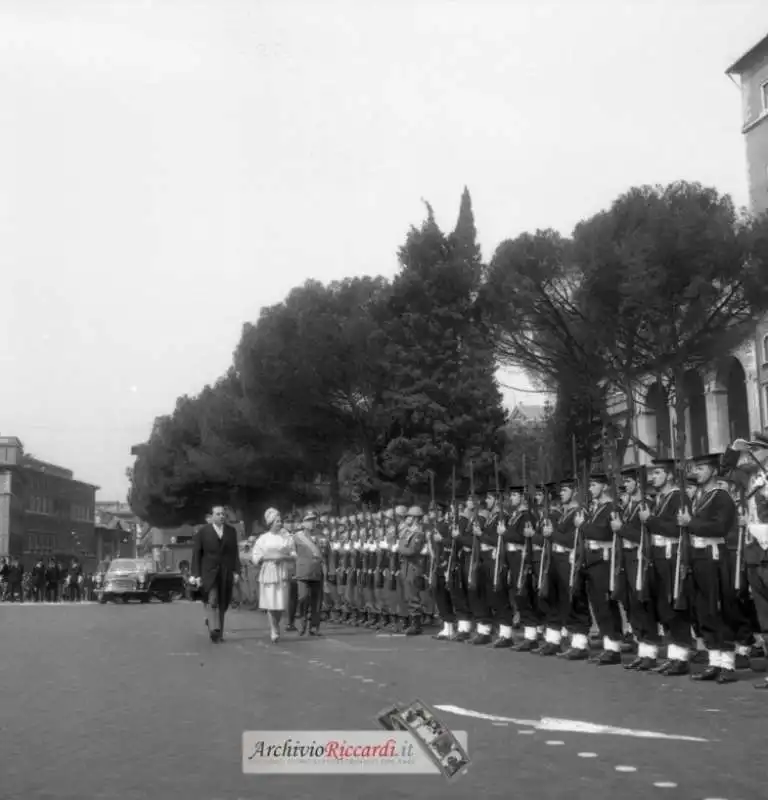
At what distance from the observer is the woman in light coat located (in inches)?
669

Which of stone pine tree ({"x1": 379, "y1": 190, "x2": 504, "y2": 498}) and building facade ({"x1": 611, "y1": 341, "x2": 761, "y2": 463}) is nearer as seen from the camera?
stone pine tree ({"x1": 379, "y1": 190, "x2": 504, "y2": 498})

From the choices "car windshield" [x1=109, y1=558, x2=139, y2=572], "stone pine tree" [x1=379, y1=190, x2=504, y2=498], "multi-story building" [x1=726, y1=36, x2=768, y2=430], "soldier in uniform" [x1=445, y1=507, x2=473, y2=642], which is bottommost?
"soldier in uniform" [x1=445, y1=507, x2=473, y2=642]

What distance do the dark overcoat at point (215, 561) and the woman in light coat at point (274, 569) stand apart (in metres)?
0.48

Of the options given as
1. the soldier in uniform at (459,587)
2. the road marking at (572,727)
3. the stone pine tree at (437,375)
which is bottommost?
the road marking at (572,727)

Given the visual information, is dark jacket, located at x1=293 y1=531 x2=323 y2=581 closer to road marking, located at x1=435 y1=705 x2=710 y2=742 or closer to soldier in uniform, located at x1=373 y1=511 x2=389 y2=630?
soldier in uniform, located at x1=373 y1=511 x2=389 y2=630

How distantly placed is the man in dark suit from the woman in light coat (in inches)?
18.5

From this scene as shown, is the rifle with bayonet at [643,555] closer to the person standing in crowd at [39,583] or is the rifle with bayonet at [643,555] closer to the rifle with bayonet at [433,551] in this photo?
the rifle with bayonet at [433,551]

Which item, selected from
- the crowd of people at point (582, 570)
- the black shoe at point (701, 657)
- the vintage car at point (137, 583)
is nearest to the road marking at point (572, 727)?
the crowd of people at point (582, 570)

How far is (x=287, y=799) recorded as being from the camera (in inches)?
223

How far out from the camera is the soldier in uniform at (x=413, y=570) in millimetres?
18406

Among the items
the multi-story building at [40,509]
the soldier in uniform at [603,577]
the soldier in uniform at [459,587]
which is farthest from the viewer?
the multi-story building at [40,509]

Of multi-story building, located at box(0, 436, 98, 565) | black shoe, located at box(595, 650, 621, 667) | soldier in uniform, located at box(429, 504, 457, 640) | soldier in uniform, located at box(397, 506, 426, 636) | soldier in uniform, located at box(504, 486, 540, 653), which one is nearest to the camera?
black shoe, located at box(595, 650, 621, 667)

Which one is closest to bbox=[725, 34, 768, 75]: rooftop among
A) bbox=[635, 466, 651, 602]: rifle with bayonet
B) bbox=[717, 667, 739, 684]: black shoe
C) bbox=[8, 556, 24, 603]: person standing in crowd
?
bbox=[8, 556, 24, 603]: person standing in crowd

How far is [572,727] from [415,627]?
1061 cm
